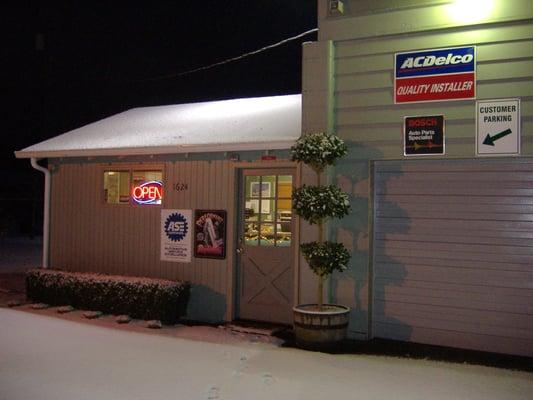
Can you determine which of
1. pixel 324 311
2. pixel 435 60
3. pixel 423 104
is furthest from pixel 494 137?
pixel 324 311

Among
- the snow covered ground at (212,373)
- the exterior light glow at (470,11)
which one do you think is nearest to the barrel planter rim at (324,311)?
the snow covered ground at (212,373)

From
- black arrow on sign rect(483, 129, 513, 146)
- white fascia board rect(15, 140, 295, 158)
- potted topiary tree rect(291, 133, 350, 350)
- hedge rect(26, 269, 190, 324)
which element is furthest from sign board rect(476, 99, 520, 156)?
hedge rect(26, 269, 190, 324)

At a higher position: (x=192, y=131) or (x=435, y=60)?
(x=435, y=60)

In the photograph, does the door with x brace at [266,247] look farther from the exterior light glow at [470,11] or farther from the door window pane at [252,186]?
the exterior light glow at [470,11]

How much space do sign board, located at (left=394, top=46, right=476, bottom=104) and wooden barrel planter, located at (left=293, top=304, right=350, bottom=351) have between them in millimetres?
2900

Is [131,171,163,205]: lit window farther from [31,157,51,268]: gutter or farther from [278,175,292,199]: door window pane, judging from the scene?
[278,175,292,199]: door window pane

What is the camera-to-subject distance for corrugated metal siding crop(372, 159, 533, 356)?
6934 mm

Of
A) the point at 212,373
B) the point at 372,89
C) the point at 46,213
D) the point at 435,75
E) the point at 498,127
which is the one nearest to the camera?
the point at 212,373

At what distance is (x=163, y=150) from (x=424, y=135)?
13.0 feet

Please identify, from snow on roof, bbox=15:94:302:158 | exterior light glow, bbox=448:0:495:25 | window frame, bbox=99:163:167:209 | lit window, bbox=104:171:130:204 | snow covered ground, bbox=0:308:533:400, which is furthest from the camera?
lit window, bbox=104:171:130:204

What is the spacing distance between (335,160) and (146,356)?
11.1 feet

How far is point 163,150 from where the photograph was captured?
8.98 metres

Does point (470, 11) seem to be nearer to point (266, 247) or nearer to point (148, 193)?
point (266, 247)

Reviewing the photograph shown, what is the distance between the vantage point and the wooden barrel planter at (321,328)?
7.05m
